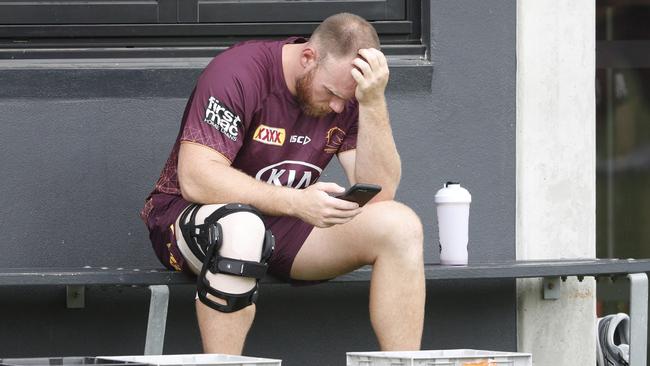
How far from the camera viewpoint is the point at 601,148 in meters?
5.54

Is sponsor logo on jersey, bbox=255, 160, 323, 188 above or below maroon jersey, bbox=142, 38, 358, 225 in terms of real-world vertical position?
below

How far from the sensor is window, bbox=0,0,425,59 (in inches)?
189

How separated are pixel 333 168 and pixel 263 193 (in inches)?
42.9

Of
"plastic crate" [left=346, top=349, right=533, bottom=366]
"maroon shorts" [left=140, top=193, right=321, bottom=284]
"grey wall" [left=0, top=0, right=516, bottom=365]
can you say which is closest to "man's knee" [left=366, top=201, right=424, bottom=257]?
"maroon shorts" [left=140, top=193, right=321, bottom=284]

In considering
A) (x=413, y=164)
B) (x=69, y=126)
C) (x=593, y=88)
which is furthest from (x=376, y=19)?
(x=69, y=126)

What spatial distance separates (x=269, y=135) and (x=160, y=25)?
3.05 ft

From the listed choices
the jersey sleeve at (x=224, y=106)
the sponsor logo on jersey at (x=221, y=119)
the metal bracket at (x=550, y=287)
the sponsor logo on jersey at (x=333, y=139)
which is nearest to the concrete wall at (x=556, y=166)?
the metal bracket at (x=550, y=287)

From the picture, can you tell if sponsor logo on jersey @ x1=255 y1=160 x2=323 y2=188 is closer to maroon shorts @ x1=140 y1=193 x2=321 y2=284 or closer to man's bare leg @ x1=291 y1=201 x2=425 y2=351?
maroon shorts @ x1=140 y1=193 x2=321 y2=284

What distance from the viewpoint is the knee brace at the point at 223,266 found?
141 inches

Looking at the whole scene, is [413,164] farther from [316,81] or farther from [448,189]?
[316,81]

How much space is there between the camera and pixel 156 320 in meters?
4.23

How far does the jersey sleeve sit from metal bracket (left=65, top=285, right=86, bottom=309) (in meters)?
0.95

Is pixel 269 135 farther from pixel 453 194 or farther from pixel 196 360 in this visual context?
pixel 196 360

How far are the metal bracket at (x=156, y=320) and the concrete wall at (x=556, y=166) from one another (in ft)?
4.91
